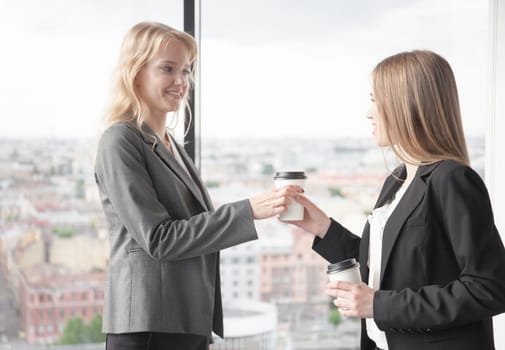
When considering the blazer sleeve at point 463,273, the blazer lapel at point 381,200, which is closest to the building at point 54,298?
the blazer lapel at point 381,200

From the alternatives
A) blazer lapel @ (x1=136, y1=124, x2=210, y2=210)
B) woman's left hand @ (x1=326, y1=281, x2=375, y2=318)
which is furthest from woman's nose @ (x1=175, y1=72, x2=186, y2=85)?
woman's left hand @ (x1=326, y1=281, x2=375, y2=318)

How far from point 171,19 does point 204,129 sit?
46 cm

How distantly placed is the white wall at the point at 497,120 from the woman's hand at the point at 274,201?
1.40m

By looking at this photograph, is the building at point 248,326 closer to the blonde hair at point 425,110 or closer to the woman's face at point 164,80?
the woman's face at point 164,80

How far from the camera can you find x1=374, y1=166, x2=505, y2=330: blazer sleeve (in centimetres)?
154

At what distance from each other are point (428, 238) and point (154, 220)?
0.72 m

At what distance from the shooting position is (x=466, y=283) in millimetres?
1544

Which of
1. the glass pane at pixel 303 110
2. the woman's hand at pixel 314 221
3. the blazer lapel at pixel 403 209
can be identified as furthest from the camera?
the glass pane at pixel 303 110

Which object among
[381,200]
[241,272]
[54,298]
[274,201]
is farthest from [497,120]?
[54,298]

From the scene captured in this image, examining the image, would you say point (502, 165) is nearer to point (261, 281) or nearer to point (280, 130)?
point (280, 130)

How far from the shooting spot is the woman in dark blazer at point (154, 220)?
1.92 metres

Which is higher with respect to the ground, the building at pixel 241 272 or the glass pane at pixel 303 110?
the glass pane at pixel 303 110

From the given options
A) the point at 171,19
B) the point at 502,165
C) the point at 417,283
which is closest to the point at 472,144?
the point at 502,165

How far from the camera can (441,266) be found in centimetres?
162
